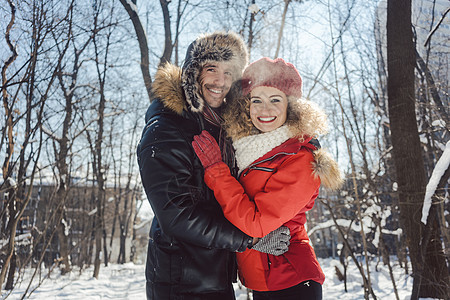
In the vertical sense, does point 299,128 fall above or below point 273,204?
above

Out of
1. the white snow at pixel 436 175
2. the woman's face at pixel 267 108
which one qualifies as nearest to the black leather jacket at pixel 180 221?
the woman's face at pixel 267 108

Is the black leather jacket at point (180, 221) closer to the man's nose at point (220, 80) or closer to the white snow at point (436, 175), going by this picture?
the man's nose at point (220, 80)

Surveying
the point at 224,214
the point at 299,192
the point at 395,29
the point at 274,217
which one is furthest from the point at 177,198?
the point at 395,29

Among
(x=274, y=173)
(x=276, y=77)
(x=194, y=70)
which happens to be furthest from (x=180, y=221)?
(x=276, y=77)

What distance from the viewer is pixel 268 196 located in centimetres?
175

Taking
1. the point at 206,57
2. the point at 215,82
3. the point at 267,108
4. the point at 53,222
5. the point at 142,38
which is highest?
the point at 142,38

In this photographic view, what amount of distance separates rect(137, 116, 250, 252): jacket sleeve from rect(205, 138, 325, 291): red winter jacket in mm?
88

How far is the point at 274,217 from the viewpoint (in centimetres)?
172

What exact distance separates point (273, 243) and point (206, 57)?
4.40 feet

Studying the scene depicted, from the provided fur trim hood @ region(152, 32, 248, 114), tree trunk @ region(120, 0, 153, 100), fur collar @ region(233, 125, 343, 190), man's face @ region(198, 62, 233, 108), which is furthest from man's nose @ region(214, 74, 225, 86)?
tree trunk @ region(120, 0, 153, 100)

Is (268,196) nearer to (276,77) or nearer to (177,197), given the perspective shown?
(177,197)

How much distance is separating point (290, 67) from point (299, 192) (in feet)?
3.03

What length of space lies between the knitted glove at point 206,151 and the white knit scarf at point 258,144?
0.90ft

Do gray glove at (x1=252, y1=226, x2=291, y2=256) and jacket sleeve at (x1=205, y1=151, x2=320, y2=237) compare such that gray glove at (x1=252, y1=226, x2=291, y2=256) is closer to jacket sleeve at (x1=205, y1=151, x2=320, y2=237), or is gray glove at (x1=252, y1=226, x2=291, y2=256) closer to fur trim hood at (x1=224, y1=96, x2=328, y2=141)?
jacket sleeve at (x1=205, y1=151, x2=320, y2=237)
